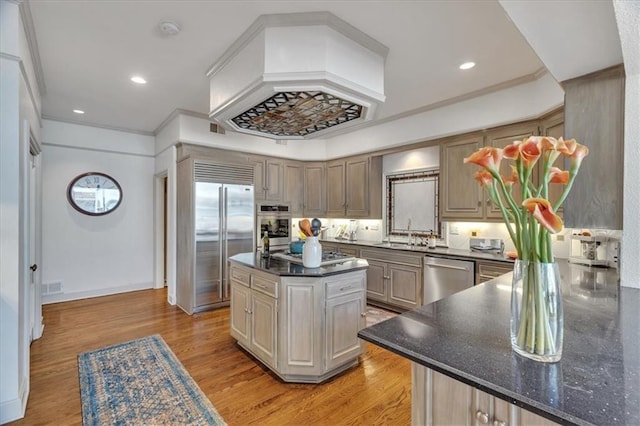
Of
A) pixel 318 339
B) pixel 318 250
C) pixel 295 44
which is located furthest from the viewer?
pixel 318 250

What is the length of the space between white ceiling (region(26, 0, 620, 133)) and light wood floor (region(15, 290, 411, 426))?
113 inches

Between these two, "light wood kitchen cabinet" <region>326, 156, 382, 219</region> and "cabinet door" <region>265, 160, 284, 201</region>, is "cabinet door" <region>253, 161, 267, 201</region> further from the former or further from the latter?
"light wood kitchen cabinet" <region>326, 156, 382, 219</region>

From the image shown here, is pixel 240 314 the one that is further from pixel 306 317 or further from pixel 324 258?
pixel 324 258

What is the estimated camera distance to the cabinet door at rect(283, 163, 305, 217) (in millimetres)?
5449

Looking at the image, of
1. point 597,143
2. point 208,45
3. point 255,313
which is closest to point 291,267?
point 255,313

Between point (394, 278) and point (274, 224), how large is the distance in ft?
7.50

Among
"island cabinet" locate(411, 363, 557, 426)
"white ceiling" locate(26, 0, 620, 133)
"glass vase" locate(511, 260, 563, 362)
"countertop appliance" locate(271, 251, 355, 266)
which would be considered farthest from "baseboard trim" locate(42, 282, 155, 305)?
"glass vase" locate(511, 260, 563, 362)

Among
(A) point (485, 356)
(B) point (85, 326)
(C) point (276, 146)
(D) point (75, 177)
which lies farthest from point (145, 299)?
(A) point (485, 356)

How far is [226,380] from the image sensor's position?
98.2 inches

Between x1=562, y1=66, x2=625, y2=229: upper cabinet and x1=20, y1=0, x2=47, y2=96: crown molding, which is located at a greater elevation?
x1=20, y1=0, x2=47, y2=96: crown molding

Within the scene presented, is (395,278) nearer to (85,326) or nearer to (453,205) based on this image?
(453,205)

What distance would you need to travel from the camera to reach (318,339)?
94.7 inches

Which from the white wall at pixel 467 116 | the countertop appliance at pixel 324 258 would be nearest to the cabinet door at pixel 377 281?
the countertop appliance at pixel 324 258

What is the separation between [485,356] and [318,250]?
177 cm
